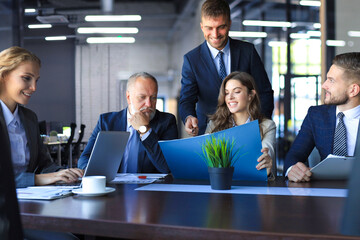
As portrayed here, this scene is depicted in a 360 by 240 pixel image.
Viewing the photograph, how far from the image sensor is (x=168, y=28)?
48.6 ft

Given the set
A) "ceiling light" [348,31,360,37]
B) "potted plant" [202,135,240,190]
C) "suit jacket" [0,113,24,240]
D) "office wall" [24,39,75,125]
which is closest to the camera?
"suit jacket" [0,113,24,240]

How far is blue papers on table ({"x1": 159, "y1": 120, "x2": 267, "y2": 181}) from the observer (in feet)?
6.37

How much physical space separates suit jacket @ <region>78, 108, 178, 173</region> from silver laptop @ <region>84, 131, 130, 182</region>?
52 cm

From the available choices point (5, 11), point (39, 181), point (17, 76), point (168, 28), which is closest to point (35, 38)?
point (5, 11)

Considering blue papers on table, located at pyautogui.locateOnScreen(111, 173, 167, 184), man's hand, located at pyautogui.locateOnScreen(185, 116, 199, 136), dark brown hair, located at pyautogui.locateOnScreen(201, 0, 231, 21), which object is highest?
dark brown hair, located at pyautogui.locateOnScreen(201, 0, 231, 21)

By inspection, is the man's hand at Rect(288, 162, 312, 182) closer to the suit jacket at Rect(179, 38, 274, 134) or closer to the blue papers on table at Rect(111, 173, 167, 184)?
the blue papers on table at Rect(111, 173, 167, 184)

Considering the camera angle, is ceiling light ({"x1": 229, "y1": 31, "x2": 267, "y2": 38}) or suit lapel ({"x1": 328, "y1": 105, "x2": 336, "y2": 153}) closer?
suit lapel ({"x1": 328, "y1": 105, "x2": 336, "y2": 153})

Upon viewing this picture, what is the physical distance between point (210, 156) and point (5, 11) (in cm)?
689

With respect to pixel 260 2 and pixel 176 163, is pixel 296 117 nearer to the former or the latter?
pixel 260 2

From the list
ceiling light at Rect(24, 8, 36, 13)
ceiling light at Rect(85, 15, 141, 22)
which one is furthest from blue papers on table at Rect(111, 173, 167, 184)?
ceiling light at Rect(85, 15, 141, 22)

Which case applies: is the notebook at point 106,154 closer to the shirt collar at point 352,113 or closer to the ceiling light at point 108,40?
the shirt collar at point 352,113

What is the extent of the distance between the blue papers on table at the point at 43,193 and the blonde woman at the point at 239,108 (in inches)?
48.8

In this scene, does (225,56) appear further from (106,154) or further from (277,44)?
(277,44)

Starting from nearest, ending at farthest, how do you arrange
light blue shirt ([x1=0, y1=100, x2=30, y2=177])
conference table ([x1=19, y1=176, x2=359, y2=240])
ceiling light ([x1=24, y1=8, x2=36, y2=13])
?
conference table ([x1=19, y1=176, x2=359, y2=240]), light blue shirt ([x1=0, y1=100, x2=30, y2=177]), ceiling light ([x1=24, y1=8, x2=36, y2=13])
